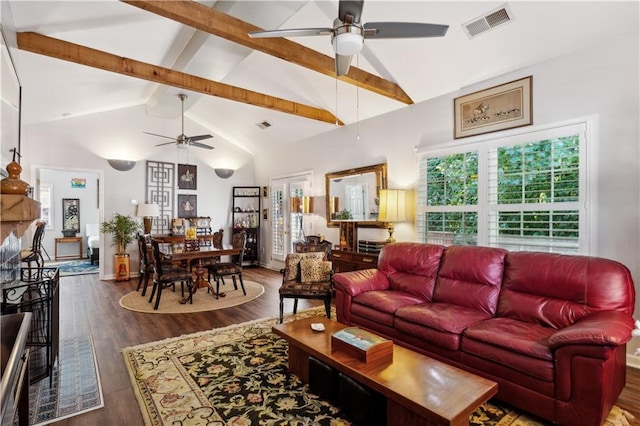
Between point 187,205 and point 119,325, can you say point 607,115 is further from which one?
point 187,205

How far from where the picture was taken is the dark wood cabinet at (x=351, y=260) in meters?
4.52

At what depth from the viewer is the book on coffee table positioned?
2096mm

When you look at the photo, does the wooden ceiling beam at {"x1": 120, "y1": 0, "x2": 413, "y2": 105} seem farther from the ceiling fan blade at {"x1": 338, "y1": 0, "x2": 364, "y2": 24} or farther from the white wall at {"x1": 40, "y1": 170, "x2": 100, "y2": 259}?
the white wall at {"x1": 40, "y1": 170, "x2": 100, "y2": 259}

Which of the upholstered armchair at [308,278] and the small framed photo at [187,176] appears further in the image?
the small framed photo at [187,176]

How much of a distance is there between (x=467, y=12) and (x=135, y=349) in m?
4.59

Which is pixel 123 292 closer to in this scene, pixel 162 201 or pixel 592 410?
pixel 162 201

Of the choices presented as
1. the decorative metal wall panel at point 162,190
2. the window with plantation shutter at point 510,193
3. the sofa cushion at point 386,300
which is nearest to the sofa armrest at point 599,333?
the window with plantation shutter at point 510,193

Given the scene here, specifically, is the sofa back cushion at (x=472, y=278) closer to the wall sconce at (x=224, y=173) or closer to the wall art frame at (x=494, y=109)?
the wall art frame at (x=494, y=109)

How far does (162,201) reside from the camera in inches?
293

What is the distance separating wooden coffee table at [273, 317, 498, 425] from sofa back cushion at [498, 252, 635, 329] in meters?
1.15

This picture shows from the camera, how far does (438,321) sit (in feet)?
8.79

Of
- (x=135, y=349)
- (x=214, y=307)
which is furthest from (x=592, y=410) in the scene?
(x=214, y=307)

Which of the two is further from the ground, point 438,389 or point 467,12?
point 467,12

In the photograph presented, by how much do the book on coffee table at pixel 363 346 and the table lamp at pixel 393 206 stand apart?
2.39 metres
